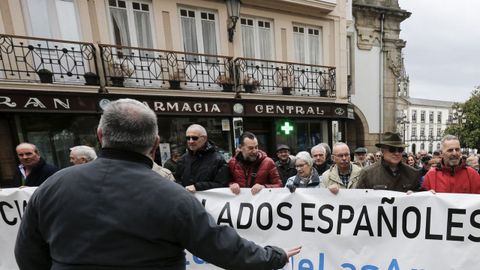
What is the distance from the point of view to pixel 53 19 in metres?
6.75

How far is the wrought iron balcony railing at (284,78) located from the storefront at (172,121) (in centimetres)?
51

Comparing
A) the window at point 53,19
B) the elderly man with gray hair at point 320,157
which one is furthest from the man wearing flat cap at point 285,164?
the window at point 53,19

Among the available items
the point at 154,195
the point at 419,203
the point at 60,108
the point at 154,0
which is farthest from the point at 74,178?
the point at 154,0

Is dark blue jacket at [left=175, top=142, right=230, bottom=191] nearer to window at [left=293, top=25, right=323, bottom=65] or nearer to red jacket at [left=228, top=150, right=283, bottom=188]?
red jacket at [left=228, top=150, right=283, bottom=188]

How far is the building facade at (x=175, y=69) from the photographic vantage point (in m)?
6.50

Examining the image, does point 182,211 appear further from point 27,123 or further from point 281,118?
point 281,118

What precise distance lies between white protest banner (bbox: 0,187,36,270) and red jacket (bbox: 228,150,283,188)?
2236 millimetres

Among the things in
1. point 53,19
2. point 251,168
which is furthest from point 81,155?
point 53,19

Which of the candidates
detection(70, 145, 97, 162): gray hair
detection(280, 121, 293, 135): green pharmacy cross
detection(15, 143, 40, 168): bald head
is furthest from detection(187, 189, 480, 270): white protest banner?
detection(280, 121, 293, 135): green pharmacy cross

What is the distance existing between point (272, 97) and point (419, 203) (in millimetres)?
6871

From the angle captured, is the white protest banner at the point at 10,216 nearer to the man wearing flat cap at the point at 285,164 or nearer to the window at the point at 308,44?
the man wearing flat cap at the point at 285,164

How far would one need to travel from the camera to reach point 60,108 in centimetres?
657

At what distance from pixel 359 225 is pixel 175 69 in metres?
6.79

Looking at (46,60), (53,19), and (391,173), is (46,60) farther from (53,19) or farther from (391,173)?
(391,173)
